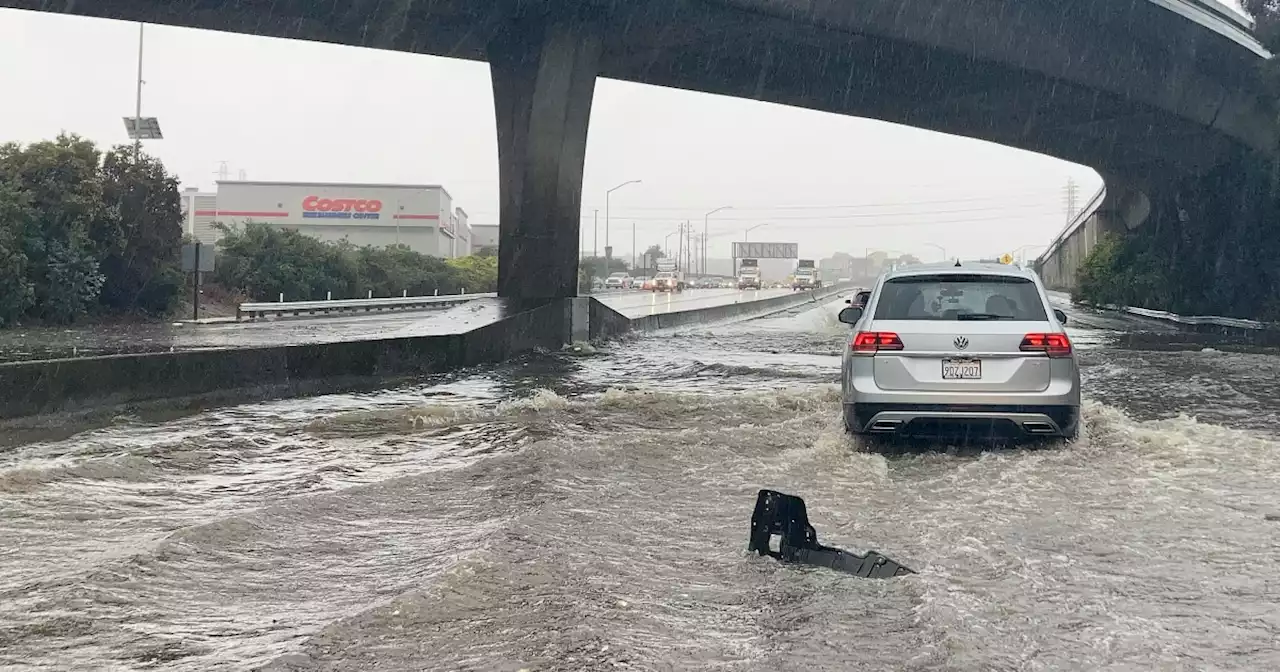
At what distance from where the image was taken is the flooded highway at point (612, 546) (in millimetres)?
4340

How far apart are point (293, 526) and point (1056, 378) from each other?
5.88m

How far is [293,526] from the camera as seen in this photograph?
21.5 ft

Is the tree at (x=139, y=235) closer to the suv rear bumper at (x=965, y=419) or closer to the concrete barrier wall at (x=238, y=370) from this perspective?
the concrete barrier wall at (x=238, y=370)

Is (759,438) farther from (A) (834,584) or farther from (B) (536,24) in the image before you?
(B) (536,24)

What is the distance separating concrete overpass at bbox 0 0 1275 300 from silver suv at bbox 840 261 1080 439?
14875 millimetres

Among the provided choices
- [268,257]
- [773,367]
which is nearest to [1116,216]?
[268,257]

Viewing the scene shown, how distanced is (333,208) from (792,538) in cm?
8129

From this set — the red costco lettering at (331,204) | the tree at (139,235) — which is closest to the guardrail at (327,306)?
the tree at (139,235)

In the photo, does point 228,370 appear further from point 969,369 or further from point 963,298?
point 969,369

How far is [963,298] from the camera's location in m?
9.48

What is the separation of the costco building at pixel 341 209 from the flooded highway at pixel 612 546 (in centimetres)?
7363

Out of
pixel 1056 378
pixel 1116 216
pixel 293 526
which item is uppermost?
pixel 1116 216

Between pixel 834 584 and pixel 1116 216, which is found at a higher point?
pixel 1116 216

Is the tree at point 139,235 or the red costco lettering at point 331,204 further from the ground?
the red costco lettering at point 331,204
